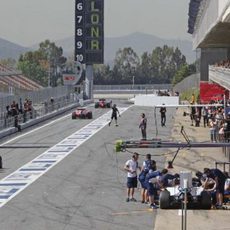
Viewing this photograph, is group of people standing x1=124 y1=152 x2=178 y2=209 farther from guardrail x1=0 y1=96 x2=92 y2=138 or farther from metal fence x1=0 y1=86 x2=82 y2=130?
metal fence x1=0 y1=86 x2=82 y2=130

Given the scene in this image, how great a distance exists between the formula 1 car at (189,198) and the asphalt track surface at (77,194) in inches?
17.2

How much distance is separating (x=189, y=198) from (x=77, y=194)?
14.0 ft

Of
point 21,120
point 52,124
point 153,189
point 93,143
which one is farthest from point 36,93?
point 153,189

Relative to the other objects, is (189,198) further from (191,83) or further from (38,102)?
(191,83)

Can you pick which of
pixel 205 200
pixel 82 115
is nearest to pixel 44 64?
pixel 82 115

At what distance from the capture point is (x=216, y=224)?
16281 mm

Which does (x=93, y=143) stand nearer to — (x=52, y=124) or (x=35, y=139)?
(x=35, y=139)

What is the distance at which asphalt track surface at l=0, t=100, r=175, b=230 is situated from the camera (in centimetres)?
1675

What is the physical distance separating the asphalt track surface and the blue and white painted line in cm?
25

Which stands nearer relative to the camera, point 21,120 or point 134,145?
point 134,145

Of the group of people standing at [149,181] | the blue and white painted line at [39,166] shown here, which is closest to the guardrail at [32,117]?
the blue and white painted line at [39,166]

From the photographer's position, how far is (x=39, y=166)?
2586cm

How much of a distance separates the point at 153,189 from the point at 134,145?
158 inches

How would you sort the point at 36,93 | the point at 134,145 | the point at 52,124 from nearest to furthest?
the point at 134,145
the point at 52,124
the point at 36,93
